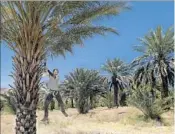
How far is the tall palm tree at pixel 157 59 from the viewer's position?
2738 cm

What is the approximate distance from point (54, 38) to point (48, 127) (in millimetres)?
4552

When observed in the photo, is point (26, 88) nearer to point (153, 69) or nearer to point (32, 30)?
point (32, 30)

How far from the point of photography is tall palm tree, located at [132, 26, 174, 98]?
27375 mm

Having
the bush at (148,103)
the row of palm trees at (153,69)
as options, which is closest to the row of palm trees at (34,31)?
the bush at (148,103)

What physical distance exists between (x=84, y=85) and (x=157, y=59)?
7578 mm

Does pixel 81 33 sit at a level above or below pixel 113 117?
above

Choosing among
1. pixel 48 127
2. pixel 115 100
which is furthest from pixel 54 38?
pixel 115 100

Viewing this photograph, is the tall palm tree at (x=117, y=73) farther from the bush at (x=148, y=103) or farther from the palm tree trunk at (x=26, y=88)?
the palm tree trunk at (x=26, y=88)

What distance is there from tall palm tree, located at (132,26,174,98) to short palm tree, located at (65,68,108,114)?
4.83 meters

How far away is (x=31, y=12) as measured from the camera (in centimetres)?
1013

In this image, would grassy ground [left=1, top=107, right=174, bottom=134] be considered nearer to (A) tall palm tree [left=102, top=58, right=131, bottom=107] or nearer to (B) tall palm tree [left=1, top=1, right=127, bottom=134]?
(B) tall palm tree [left=1, top=1, right=127, bottom=134]

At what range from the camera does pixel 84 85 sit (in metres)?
32.7

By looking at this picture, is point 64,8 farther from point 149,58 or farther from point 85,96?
point 85,96

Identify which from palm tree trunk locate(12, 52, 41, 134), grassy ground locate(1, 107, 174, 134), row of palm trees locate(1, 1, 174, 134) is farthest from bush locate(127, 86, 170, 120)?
palm tree trunk locate(12, 52, 41, 134)
